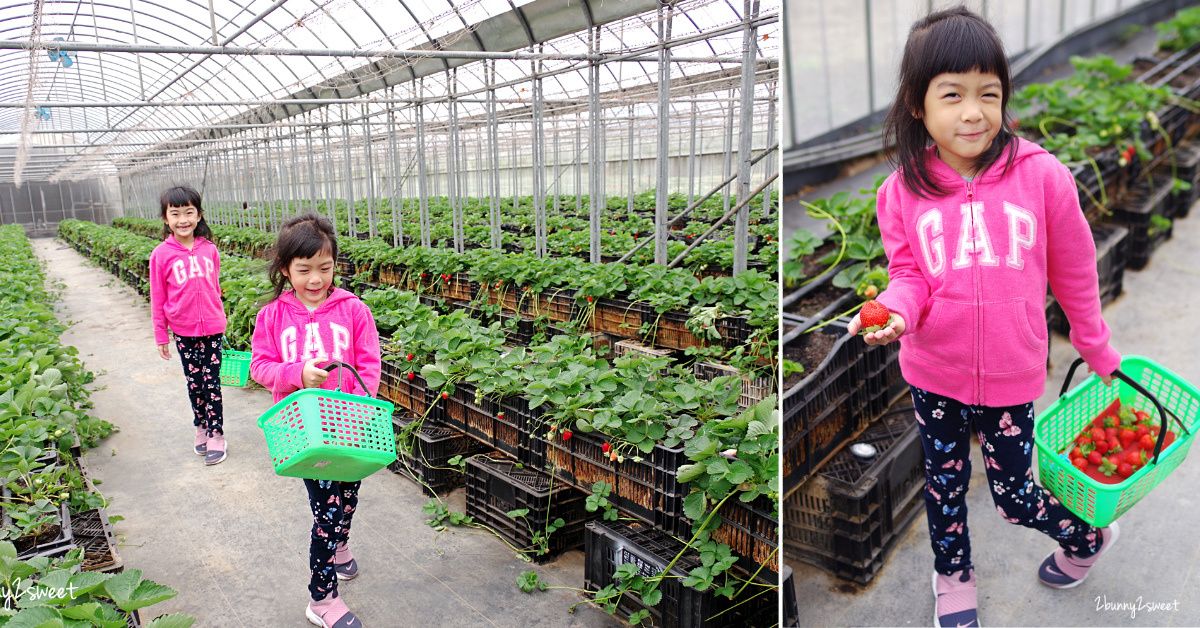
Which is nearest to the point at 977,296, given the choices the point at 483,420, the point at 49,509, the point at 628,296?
the point at 483,420

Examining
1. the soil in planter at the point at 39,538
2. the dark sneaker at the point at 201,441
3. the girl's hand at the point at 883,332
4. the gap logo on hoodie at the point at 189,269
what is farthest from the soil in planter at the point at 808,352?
the dark sneaker at the point at 201,441

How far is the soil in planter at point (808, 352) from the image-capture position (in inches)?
100.0

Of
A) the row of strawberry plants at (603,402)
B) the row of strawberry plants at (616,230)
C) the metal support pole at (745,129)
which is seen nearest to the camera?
the row of strawberry plants at (603,402)

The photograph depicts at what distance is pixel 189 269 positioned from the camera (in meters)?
3.88

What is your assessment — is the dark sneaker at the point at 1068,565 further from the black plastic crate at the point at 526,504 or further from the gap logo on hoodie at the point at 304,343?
the gap logo on hoodie at the point at 304,343

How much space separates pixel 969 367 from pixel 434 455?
2.57m

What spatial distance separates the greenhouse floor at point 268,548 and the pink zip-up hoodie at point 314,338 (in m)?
0.82

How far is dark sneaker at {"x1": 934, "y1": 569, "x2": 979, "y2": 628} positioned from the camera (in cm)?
195

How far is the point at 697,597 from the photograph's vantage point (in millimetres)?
2170

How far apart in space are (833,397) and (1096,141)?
255 centimetres

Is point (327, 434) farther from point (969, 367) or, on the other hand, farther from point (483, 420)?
point (969, 367)

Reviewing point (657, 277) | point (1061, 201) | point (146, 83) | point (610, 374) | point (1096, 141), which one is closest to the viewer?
point (1061, 201)

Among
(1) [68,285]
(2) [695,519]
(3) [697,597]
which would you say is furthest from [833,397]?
(1) [68,285]

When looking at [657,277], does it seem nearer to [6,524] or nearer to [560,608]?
[560,608]
